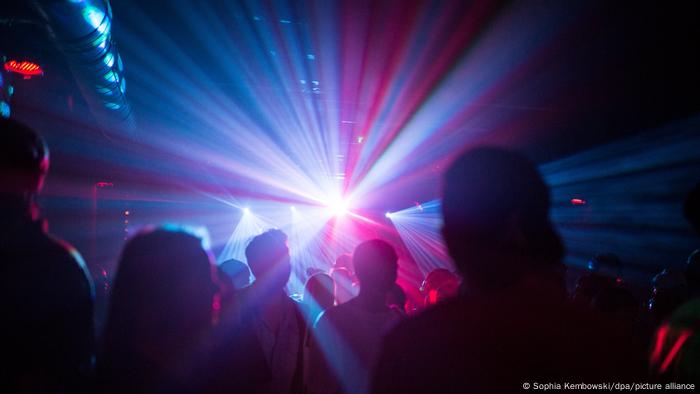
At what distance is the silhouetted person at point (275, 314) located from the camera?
271cm

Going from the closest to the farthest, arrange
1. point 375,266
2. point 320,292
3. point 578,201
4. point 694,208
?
point 694,208, point 375,266, point 320,292, point 578,201

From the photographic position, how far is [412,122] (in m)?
8.53

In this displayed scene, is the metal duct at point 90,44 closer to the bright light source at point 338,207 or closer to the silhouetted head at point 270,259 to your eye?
the silhouetted head at point 270,259

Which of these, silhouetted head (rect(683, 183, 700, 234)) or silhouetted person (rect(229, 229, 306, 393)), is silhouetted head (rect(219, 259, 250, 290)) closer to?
silhouetted person (rect(229, 229, 306, 393))

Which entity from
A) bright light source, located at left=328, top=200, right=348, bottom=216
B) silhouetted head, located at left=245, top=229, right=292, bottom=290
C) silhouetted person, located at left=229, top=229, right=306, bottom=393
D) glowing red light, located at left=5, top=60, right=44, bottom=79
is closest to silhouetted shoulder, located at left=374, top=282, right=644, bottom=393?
silhouetted person, located at left=229, top=229, right=306, bottom=393

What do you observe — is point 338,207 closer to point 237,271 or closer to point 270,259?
point 237,271

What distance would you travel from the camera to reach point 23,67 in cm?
613

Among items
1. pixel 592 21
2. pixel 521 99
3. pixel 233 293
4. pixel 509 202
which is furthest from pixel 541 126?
pixel 509 202

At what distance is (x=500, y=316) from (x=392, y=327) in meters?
0.47

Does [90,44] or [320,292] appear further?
[90,44]

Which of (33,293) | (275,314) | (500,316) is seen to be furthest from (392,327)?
(275,314)

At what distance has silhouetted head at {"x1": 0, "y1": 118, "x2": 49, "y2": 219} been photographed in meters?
1.47

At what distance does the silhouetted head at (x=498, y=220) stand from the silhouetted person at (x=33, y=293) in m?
1.16

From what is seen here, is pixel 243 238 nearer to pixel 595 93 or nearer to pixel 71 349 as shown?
pixel 595 93
